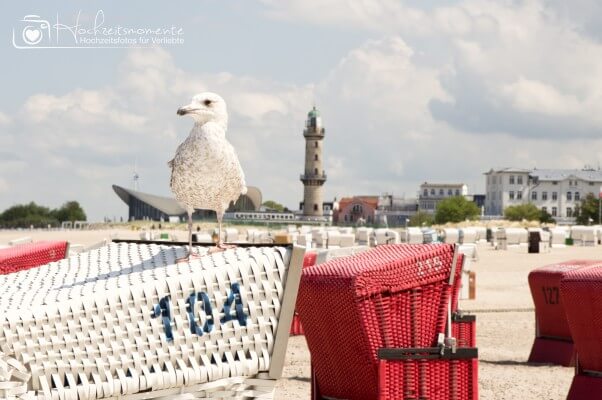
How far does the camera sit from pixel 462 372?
502 centimetres

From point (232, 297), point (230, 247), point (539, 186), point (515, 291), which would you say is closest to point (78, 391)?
point (232, 297)

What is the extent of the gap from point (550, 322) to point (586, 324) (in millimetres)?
2929

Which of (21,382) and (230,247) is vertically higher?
(230,247)

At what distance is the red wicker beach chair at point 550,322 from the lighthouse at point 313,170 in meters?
129

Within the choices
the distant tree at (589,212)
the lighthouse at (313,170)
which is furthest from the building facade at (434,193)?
the distant tree at (589,212)

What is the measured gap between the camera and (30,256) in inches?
304

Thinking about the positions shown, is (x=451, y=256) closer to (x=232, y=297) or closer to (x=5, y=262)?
(x=232, y=297)

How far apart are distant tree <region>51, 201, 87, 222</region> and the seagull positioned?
114 m

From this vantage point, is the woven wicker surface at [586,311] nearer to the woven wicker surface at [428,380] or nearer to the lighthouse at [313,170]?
the woven wicker surface at [428,380]

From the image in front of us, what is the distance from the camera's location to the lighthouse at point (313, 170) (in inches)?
5472

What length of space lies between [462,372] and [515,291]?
1442 centimetres

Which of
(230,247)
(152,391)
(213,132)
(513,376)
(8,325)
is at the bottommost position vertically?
(513,376)

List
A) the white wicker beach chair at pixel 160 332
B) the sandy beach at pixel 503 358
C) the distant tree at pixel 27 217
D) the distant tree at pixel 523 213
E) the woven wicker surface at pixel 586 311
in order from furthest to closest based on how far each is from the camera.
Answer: the distant tree at pixel 523 213
the distant tree at pixel 27 217
the sandy beach at pixel 503 358
the woven wicker surface at pixel 586 311
the white wicker beach chair at pixel 160 332

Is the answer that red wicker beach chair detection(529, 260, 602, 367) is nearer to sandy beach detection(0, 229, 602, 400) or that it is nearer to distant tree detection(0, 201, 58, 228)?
sandy beach detection(0, 229, 602, 400)
